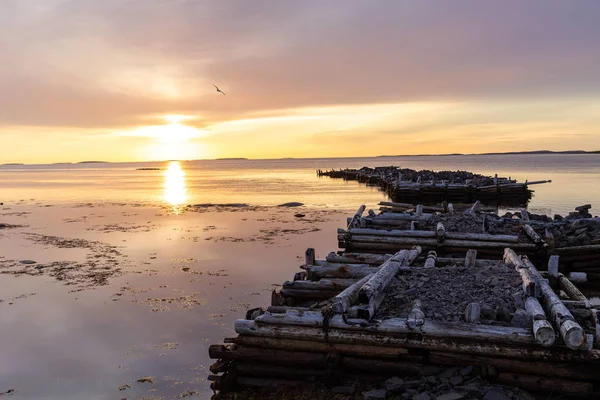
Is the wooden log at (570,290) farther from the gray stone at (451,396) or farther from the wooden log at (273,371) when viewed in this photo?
the wooden log at (273,371)

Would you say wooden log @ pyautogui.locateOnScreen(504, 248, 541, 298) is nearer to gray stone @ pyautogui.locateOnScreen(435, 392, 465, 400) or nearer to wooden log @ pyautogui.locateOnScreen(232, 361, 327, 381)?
gray stone @ pyautogui.locateOnScreen(435, 392, 465, 400)

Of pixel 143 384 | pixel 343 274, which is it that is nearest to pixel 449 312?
pixel 343 274

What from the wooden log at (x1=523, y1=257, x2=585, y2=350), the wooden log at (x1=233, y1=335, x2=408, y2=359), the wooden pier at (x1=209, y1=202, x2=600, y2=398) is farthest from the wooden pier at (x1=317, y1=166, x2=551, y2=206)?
the wooden log at (x1=233, y1=335, x2=408, y2=359)

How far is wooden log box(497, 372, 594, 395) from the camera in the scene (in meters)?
6.00

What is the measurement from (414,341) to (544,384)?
5.75ft

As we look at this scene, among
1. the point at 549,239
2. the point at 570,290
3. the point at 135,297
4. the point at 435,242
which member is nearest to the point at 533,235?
the point at 549,239

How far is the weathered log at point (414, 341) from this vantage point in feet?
19.9

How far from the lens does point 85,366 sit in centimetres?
891

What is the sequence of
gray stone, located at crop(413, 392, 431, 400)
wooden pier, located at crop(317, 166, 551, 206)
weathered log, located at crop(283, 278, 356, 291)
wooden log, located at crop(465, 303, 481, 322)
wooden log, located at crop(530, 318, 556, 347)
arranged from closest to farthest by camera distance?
gray stone, located at crop(413, 392, 431, 400)
wooden log, located at crop(530, 318, 556, 347)
wooden log, located at crop(465, 303, 481, 322)
weathered log, located at crop(283, 278, 356, 291)
wooden pier, located at crop(317, 166, 551, 206)

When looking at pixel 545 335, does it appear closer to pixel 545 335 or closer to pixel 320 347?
pixel 545 335

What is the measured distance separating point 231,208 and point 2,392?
28501 mm

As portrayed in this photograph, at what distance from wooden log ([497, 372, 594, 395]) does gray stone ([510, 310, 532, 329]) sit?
0.68 m

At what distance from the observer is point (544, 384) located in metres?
6.08

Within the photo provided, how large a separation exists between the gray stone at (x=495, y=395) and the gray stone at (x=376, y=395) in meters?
1.28
